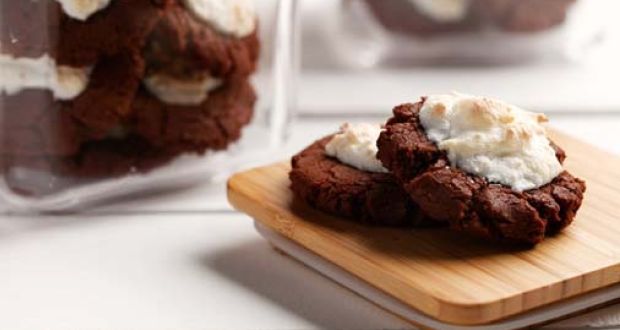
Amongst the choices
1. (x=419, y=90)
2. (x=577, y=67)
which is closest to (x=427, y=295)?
(x=419, y=90)

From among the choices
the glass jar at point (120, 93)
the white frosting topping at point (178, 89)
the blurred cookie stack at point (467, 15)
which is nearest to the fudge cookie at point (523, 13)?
the blurred cookie stack at point (467, 15)

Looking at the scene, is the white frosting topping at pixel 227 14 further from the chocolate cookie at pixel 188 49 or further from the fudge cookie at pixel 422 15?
the fudge cookie at pixel 422 15

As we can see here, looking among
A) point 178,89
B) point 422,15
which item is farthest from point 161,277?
point 422,15

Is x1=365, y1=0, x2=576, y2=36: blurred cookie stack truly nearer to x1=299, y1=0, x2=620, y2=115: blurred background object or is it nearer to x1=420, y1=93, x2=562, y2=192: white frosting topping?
x1=299, y1=0, x2=620, y2=115: blurred background object

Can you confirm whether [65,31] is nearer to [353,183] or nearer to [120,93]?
[120,93]

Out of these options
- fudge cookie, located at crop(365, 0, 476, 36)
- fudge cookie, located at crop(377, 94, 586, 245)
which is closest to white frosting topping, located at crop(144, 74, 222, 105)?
fudge cookie, located at crop(377, 94, 586, 245)

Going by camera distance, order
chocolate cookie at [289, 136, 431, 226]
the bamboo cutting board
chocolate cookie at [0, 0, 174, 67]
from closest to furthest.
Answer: the bamboo cutting board, chocolate cookie at [289, 136, 431, 226], chocolate cookie at [0, 0, 174, 67]
